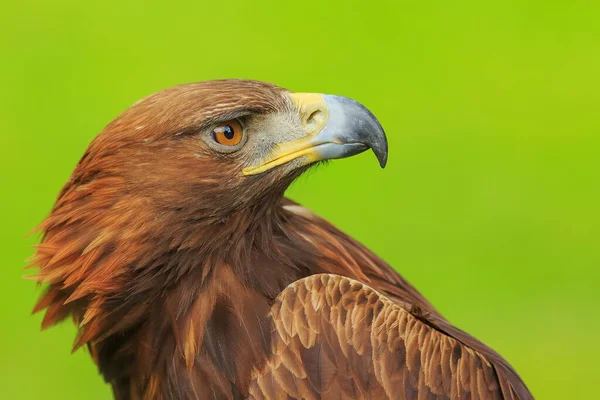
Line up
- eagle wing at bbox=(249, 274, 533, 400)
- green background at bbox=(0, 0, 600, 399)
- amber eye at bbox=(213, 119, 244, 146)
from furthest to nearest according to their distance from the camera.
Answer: green background at bbox=(0, 0, 600, 399) < amber eye at bbox=(213, 119, 244, 146) < eagle wing at bbox=(249, 274, 533, 400)

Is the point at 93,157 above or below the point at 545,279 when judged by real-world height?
above

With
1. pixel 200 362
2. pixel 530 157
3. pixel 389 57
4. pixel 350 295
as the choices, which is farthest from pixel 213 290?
pixel 389 57

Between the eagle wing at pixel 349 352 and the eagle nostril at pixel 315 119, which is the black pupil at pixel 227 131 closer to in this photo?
the eagle nostril at pixel 315 119

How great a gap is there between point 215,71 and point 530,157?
3.08 m

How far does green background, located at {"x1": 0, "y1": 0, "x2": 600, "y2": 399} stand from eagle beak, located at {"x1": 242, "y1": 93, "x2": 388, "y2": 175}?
4.61 metres

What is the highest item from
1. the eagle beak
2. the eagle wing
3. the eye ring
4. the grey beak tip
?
the eye ring

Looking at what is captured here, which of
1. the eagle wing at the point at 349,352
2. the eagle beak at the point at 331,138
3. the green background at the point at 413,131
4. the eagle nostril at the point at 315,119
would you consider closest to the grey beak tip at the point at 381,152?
the eagle beak at the point at 331,138

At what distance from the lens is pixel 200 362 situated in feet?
13.5

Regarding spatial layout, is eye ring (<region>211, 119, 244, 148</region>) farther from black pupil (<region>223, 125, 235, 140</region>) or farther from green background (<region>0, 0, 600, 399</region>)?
green background (<region>0, 0, 600, 399</region>)

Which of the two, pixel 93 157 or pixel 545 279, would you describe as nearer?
pixel 93 157

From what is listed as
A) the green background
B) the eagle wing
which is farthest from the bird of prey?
the green background

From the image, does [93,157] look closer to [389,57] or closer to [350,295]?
[350,295]

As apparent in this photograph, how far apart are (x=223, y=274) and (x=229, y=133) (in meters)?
0.54

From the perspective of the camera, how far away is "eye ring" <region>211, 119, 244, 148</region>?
409cm
